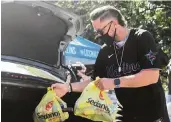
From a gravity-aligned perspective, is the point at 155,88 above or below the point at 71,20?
below

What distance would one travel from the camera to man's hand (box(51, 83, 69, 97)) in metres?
3.07

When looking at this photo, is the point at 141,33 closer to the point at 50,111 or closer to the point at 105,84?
the point at 105,84

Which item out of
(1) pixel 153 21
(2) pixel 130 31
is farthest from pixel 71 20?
(1) pixel 153 21

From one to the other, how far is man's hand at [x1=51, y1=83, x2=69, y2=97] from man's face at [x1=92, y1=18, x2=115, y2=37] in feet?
1.85

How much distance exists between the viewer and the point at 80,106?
2.90 m

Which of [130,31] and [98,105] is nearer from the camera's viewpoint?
[98,105]

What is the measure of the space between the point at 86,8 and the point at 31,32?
11889 mm

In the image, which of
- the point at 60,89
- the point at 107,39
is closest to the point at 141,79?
the point at 107,39

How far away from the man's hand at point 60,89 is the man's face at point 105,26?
565 mm

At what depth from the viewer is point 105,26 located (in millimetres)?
3168

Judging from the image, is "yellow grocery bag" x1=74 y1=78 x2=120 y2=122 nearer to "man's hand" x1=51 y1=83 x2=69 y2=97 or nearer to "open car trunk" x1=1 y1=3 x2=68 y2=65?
"man's hand" x1=51 y1=83 x2=69 y2=97

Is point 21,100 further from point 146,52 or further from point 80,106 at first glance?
point 146,52

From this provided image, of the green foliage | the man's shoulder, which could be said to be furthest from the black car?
the green foliage

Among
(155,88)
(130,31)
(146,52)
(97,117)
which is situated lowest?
(97,117)
